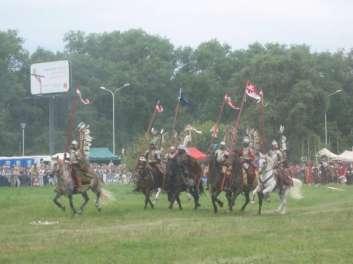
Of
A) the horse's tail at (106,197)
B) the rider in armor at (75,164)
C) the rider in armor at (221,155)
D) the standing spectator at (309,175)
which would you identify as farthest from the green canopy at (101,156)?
the rider in armor at (221,155)

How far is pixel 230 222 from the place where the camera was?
21.3 m

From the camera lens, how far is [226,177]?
25625 millimetres

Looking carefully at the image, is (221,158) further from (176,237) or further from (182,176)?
(176,237)

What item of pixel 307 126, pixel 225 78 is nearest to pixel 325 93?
pixel 307 126

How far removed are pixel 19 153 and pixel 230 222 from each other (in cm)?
7944

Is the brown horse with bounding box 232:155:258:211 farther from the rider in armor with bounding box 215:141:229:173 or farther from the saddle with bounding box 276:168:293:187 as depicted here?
the saddle with bounding box 276:168:293:187

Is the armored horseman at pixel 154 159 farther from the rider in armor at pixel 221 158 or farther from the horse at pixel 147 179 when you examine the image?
the rider in armor at pixel 221 158

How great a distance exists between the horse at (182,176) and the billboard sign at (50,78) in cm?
4793

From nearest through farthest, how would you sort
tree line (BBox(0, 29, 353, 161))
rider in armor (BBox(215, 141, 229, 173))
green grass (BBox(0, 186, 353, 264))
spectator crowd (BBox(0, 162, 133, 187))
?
green grass (BBox(0, 186, 353, 264)), rider in armor (BBox(215, 141, 229, 173)), spectator crowd (BBox(0, 162, 133, 187)), tree line (BBox(0, 29, 353, 161))

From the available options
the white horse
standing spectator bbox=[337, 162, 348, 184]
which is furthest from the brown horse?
standing spectator bbox=[337, 162, 348, 184]

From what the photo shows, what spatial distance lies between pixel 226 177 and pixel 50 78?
52539mm

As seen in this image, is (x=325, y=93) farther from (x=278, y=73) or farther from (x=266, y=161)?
(x=266, y=161)

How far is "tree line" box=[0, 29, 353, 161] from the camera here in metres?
95.8

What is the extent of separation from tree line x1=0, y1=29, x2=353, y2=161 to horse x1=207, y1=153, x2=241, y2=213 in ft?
203
